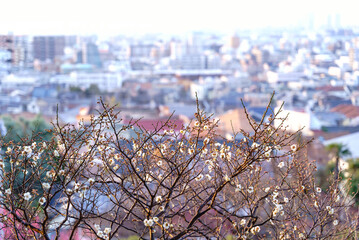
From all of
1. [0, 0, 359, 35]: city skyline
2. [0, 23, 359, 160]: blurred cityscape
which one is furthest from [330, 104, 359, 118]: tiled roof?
[0, 0, 359, 35]: city skyline

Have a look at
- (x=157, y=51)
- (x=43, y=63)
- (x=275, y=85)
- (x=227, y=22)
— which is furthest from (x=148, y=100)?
(x=227, y=22)

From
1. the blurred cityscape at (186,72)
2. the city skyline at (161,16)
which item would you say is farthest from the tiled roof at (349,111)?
the city skyline at (161,16)

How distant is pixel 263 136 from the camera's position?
3.22 feet

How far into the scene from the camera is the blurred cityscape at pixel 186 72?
18047 millimetres

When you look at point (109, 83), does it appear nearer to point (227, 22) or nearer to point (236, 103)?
point (236, 103)

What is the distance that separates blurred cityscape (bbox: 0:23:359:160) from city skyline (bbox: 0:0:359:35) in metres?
0.64

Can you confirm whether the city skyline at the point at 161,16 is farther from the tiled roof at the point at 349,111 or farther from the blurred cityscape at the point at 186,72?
the tiled roof at the point at 349,111

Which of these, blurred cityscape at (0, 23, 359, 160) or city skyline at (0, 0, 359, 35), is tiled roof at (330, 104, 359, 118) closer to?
blurred cityscape at (0, 23, 359, 160)

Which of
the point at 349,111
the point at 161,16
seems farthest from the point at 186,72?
the point at 349,111

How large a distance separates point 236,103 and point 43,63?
11.9m

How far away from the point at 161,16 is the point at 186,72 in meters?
5.49

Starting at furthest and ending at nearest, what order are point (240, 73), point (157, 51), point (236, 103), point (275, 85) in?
point (157, 51), point (240, 73), point (275, 85), point (236, 103)

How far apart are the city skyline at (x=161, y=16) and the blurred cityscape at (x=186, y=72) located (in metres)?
0.64

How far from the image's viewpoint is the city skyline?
87.3 feet
